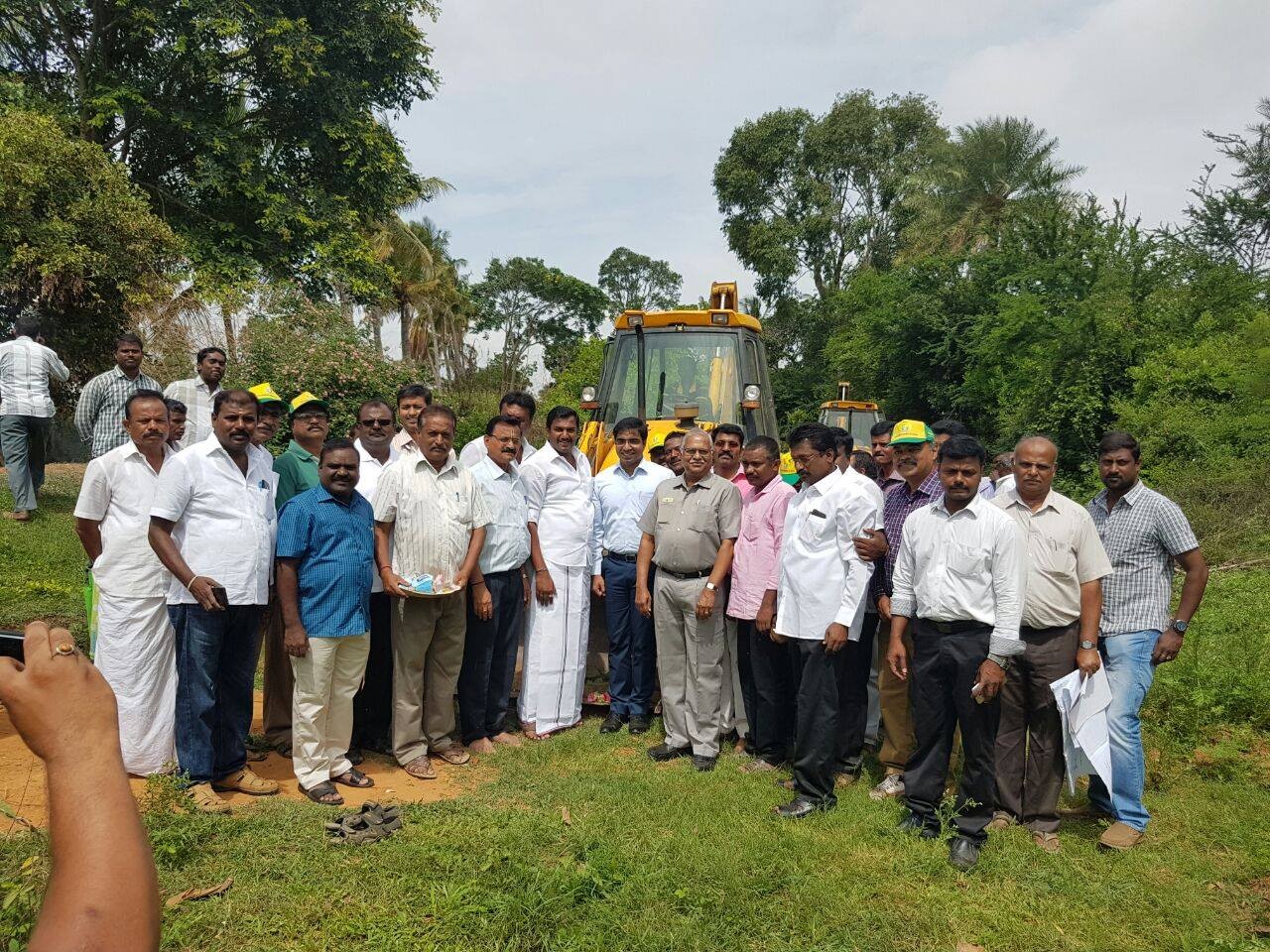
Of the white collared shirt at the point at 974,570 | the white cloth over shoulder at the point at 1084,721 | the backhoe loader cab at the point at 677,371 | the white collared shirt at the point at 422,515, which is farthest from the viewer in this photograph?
the backhoe loader cab at the point at 677,371

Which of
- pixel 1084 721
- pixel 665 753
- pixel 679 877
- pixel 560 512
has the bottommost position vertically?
pixel 665 753

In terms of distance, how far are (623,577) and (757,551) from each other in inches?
46.4

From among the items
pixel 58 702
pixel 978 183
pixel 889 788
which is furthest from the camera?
pixel 978 183

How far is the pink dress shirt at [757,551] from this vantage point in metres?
5.26

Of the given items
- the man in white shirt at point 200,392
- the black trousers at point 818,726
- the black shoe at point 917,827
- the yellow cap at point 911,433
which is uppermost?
the man in white shirt at point 200,392

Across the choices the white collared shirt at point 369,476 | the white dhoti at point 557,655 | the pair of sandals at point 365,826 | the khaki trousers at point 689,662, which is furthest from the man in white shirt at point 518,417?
the pair of sandals at point 365,826

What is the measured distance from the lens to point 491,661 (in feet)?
18.2

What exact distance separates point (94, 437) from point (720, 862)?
5913 millimetres

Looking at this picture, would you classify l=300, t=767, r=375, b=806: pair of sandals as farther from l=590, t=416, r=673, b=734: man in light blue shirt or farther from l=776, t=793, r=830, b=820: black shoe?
l=776, t=793, r=830, b=820: black shoe

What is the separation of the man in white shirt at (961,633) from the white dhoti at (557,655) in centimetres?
246

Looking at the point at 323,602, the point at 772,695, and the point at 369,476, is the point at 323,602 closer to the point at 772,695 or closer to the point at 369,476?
the point at 369,476

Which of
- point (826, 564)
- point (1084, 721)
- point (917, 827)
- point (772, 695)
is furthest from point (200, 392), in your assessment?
point (1084, 721)

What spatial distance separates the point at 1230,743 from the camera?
17.2 feet

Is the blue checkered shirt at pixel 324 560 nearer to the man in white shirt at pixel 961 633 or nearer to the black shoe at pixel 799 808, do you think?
the black shoe at pixel 799 808
